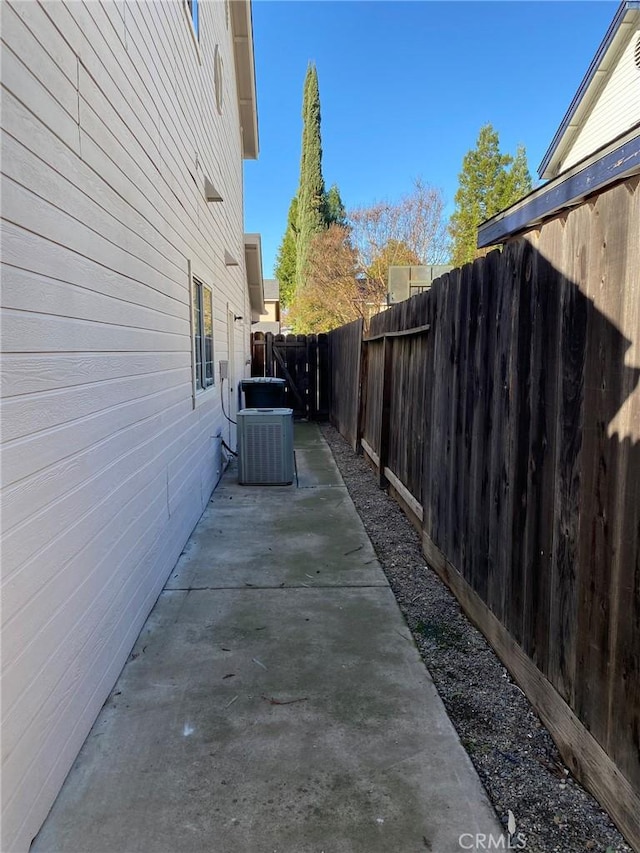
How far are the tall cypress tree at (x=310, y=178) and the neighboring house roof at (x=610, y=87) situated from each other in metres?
20.4

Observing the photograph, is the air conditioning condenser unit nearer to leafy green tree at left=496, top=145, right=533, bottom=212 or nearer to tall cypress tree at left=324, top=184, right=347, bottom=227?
leafy green tree at left=496, top=145, right=533, bottom=212

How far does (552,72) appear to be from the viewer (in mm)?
16484

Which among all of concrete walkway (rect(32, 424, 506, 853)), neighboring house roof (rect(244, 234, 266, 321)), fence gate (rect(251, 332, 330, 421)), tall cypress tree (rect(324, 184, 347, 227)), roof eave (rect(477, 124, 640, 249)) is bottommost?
concrete walkway (rect(32, 424, 506, 853))

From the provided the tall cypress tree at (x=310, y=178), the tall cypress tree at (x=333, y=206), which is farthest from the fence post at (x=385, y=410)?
the tall cypress tree at (x=333, y=206)

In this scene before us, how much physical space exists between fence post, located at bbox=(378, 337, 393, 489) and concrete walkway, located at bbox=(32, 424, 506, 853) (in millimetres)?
2638

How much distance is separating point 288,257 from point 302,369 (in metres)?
27.5

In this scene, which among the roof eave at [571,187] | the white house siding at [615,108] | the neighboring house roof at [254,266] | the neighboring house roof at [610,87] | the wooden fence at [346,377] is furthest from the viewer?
the neighboring house roof at [254,266]

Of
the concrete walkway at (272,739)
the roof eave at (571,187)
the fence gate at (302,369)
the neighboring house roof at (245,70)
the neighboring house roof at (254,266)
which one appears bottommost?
the concrete walkway at (272,739)

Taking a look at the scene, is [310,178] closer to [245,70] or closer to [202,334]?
[245,70]

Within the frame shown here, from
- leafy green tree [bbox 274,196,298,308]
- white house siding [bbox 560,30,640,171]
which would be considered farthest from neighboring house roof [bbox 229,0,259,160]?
leafy green tree [bbox 274,196,298,308]

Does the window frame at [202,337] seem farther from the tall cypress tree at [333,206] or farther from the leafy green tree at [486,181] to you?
the tall cypress tree at [333,206]

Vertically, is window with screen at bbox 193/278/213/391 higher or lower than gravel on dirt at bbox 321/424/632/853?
higher

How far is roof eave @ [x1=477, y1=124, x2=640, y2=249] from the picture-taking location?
345 cm

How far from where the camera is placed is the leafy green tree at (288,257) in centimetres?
3822
